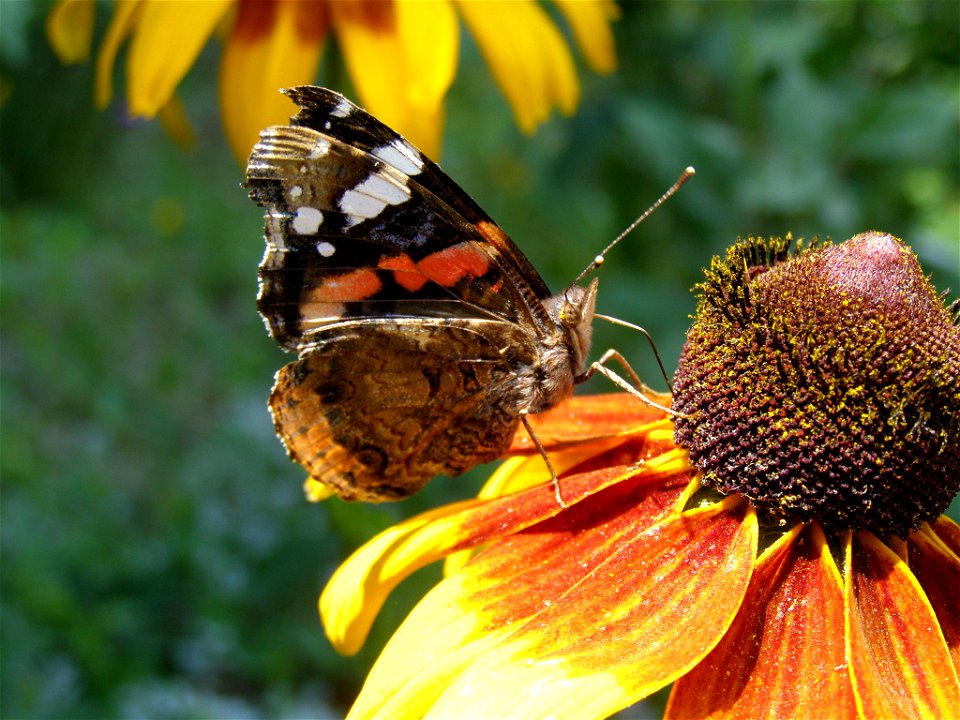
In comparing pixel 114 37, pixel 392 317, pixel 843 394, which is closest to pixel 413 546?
pixel 392 317

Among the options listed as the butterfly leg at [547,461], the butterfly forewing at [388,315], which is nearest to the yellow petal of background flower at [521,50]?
the butterfly forewing at [388,315]

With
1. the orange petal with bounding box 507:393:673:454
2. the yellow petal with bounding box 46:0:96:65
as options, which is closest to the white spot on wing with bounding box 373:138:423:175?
the orange petal with bounding box 507:393:673:454

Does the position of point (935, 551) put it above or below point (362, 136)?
below

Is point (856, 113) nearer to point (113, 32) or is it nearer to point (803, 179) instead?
point (803, 179)

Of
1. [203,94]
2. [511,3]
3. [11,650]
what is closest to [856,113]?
[511,3]

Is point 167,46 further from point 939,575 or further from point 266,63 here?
point 939,575

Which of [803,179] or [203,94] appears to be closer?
[803,179]

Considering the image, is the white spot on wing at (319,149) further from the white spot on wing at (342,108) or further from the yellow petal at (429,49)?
the yellow petal at (429,49)
